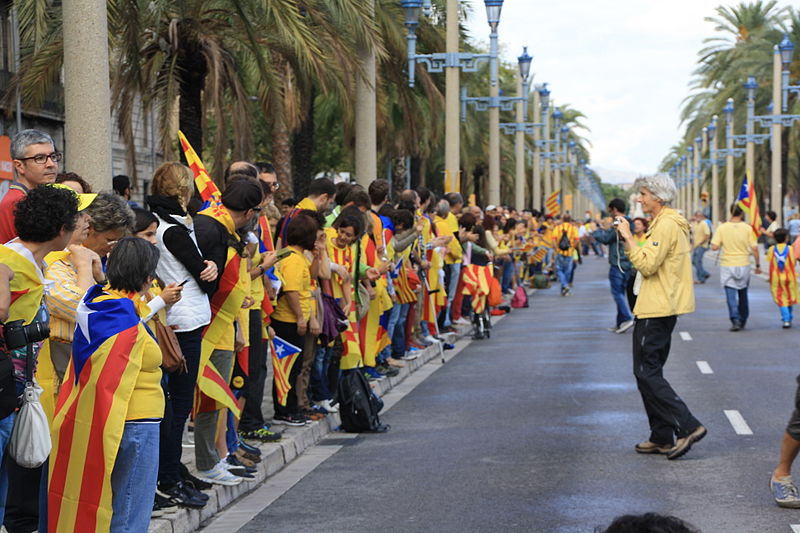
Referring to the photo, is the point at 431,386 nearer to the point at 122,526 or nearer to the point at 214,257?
the point at 214,257

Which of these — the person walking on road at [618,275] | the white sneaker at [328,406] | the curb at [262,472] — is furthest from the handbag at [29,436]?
the person walking on road at [618,275]

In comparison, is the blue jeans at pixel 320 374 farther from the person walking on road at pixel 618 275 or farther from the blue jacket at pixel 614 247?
the person walking on road at pixel 618 275

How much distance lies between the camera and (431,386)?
14344 millimetres

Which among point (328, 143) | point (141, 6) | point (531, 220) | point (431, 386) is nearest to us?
point (431, 386)

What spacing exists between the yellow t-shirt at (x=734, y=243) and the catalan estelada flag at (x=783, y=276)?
0.46 m

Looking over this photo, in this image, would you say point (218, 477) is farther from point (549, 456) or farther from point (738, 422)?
point (738, 422)

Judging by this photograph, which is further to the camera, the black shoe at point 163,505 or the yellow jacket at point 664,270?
the yellow jacket at point 664,270

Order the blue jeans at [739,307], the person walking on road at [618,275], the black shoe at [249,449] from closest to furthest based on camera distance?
1. the black shoe at [249,449]
2. the person walking on road at [618,275]
3. the blue jeans at [739,307]

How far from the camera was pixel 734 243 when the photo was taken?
21.8 m

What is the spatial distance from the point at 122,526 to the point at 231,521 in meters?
2.03

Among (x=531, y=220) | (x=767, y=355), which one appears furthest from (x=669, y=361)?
(x=531, y=220)

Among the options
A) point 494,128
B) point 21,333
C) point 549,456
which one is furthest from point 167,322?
point 494,128

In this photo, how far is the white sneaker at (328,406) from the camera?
11.6m

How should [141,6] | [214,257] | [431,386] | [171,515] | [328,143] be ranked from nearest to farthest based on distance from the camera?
[171,515], [214,257], [431,386], [141,6], [328,143]
